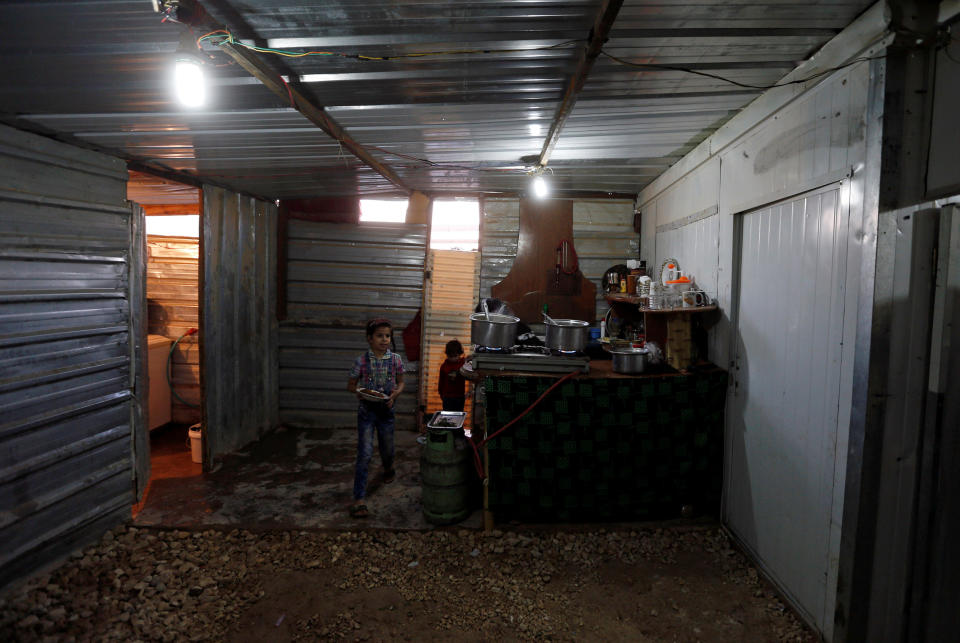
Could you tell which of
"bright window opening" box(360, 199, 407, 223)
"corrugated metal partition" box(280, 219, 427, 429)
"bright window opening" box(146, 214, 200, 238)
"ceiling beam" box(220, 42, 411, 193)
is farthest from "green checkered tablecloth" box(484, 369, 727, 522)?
"bright window opening" box(146, 214, 200, 238)

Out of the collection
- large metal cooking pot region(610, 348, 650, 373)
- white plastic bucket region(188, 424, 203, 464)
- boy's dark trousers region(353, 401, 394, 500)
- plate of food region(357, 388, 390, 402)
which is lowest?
white plastic bucket region(188, 424, 203, 464)

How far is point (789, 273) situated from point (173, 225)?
28.6 ft

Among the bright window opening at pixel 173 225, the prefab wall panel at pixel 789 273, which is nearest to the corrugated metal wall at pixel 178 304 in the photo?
the bright window opening at pixel 173 225

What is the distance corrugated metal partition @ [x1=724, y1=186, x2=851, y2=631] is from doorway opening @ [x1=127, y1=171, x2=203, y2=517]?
7432 millimetres

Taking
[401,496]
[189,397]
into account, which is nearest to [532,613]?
[401,496]

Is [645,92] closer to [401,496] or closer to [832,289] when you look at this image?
[832,289]

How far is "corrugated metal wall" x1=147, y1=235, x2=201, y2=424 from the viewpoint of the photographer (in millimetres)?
7430

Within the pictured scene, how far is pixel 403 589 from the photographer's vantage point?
367 centimetres

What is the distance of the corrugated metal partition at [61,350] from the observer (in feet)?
11.9

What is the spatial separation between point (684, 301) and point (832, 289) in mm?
1623

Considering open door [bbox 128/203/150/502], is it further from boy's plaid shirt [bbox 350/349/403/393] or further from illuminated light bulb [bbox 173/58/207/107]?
illuminated light bulb [bbox 173/58/207/107]

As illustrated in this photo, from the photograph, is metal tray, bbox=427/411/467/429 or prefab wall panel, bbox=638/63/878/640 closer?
prefab wall panel, bbox=638/63/878/640

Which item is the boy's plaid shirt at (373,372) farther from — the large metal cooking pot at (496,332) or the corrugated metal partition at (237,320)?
the corrugated metal partition at (237,320)

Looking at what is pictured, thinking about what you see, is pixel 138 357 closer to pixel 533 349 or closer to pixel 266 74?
pixel 266 74
